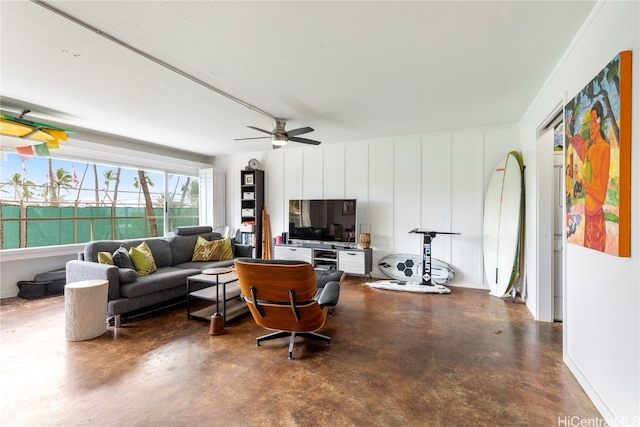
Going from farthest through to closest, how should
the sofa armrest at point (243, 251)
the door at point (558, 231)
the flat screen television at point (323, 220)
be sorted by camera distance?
the flat screen television at point (323, 220), the sofa armrest at point (243, 251), the door at point (558, 231)

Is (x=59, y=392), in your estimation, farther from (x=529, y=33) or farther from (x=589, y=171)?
(x=529, y=33)

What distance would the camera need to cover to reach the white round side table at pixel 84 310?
273 cm

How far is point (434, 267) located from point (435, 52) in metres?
3.47

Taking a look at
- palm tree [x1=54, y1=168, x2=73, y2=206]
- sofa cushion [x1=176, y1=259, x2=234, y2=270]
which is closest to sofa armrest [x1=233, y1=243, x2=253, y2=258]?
sofa cushion [x1=176, y1=259, x2=234, y2=270]

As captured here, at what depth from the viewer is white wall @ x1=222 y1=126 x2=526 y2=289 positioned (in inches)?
181

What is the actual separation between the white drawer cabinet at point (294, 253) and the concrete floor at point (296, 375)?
2.09 metres

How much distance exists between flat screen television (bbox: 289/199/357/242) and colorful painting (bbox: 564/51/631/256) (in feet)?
10.8

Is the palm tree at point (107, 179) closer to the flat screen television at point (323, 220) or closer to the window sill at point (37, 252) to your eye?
the window sill at point (37, 252)

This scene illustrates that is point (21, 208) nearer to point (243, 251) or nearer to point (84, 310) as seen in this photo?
point (84, 310)

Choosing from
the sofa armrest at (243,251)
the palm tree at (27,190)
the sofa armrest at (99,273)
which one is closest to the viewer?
the sofa armrest at (99,273)

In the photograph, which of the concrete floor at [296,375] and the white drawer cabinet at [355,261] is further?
the white drawer cabinet at [355,261]

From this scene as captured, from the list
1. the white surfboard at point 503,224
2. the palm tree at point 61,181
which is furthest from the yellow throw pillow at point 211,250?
the white surfboard at point 503,224

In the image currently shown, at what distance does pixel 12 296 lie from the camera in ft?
13.7

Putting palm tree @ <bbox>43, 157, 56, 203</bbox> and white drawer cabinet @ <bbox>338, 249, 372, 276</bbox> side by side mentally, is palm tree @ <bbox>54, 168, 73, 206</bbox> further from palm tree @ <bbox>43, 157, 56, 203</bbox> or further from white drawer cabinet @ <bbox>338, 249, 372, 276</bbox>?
white drawer cabinet @ <bbox>338, 249, 372, 276</bbox>
